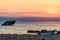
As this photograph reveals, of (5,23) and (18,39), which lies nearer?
(18,39)

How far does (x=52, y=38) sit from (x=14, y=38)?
14.4 ft

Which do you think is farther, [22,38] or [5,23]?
[5,23]

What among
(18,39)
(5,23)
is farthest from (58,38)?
(5,23)

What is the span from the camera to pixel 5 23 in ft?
287

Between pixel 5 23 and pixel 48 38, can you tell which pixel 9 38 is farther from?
pixel 5 23

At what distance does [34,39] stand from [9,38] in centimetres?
287

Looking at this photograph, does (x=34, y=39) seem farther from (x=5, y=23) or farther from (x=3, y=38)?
(x=5, y=23)

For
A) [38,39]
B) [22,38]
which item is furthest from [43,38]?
[22,38]

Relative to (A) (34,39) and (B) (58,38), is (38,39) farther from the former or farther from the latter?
(B) (58,38)

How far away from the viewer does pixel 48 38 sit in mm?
28438

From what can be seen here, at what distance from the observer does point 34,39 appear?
28.0 metres

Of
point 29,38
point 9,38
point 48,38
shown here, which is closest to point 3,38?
point 9,38

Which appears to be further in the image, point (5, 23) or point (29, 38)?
point (5, 23)

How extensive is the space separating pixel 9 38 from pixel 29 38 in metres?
2.33
